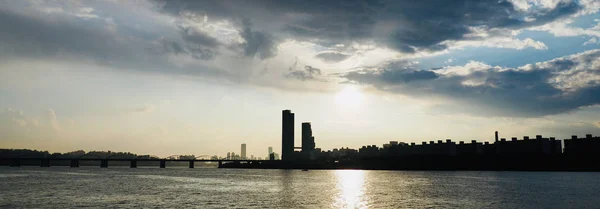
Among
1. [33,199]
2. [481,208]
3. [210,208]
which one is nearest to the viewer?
[210,208]

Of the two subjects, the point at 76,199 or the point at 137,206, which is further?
the point at 76,199

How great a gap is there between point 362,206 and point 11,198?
192 ft

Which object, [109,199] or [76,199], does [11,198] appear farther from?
[109,199]

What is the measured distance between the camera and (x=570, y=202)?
79500mm

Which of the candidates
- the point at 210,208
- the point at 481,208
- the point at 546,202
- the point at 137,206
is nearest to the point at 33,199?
the point at 137,206

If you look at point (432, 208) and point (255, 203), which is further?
point (255, 203)

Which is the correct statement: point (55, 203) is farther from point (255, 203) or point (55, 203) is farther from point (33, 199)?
point (255, 203)

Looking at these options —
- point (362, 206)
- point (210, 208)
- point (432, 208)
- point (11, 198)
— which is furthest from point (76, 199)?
point (432, 208)

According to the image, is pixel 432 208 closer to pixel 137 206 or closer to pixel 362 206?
pixel 362 206

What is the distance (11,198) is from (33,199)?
16.1 ft

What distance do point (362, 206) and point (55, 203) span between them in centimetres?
4721

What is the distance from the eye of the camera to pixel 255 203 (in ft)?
249

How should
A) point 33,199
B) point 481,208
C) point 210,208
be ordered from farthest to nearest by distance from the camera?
point 33,199 < point 481,208 < point 210,208

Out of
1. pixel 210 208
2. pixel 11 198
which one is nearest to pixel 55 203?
pixel 11 198
